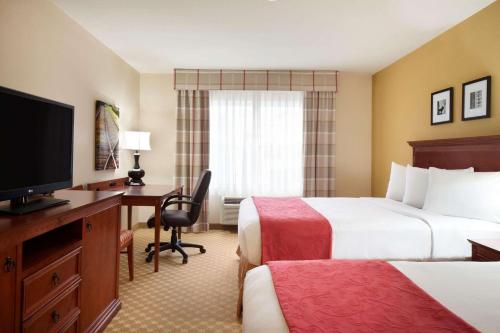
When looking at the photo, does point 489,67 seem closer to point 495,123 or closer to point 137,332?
point 495,123

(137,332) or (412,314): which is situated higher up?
(412,314)

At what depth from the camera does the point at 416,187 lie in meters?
3.15

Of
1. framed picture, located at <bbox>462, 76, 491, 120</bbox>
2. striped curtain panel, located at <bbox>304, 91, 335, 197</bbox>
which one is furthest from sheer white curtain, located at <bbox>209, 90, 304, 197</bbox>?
framed picture, located at <bbox>462, 76, 491, 120</bbox>

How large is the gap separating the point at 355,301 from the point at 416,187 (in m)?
2.36

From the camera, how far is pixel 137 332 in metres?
2.13

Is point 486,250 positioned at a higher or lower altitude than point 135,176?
lower

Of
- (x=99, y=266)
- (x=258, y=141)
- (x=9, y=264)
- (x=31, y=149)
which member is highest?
(x=258, y=141)

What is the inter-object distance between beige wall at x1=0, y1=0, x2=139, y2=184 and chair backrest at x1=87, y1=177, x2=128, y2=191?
9 centimetres

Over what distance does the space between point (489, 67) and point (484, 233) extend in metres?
1.57

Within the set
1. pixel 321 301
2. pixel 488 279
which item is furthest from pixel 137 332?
pixel 488 279

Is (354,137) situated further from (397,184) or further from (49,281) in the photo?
(49,281)

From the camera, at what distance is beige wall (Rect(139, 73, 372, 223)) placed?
5.01 metres

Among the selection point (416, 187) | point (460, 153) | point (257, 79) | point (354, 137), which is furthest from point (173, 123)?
point (460, 153)

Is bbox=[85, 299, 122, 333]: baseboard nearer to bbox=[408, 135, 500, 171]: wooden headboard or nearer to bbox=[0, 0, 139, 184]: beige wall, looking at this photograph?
bbox=[0, 0, 139, 184]: beige wall
